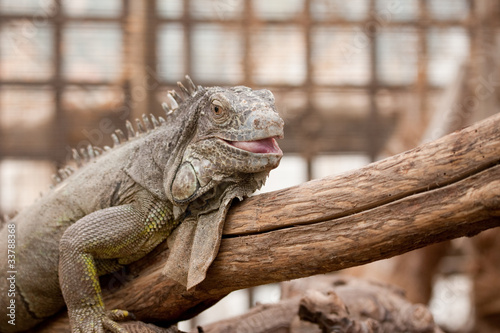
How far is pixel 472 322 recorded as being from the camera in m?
8.20

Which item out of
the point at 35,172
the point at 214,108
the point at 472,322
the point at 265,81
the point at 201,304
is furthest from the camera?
the point at 472,322

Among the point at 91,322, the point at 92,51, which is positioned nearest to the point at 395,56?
the point at 92,51

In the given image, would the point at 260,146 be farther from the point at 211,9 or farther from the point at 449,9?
the point at 449,9

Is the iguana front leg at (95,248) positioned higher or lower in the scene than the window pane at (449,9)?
lower

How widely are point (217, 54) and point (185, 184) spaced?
4592 mm

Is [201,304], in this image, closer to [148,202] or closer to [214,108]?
[148,202]

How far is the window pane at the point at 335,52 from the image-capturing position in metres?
7.67

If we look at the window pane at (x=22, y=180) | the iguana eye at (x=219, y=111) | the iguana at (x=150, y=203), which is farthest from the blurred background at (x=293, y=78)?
the iguana eye at (x=219, y=111)

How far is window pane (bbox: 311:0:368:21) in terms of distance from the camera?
768 centimetres

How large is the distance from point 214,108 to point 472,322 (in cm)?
680

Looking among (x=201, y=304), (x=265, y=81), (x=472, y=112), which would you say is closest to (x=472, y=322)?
(x=472, y=112)

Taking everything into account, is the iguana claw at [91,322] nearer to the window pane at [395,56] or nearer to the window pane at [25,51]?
the window pane at [25,51]

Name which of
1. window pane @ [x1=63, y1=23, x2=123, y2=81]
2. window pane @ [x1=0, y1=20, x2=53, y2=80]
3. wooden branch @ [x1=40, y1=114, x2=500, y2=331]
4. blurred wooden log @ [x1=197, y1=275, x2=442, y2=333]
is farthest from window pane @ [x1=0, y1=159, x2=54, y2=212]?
wooden branch @ [x1=40, y1=114, x2=500, y2=331]

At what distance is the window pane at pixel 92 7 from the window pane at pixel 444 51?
4620 millimetres
